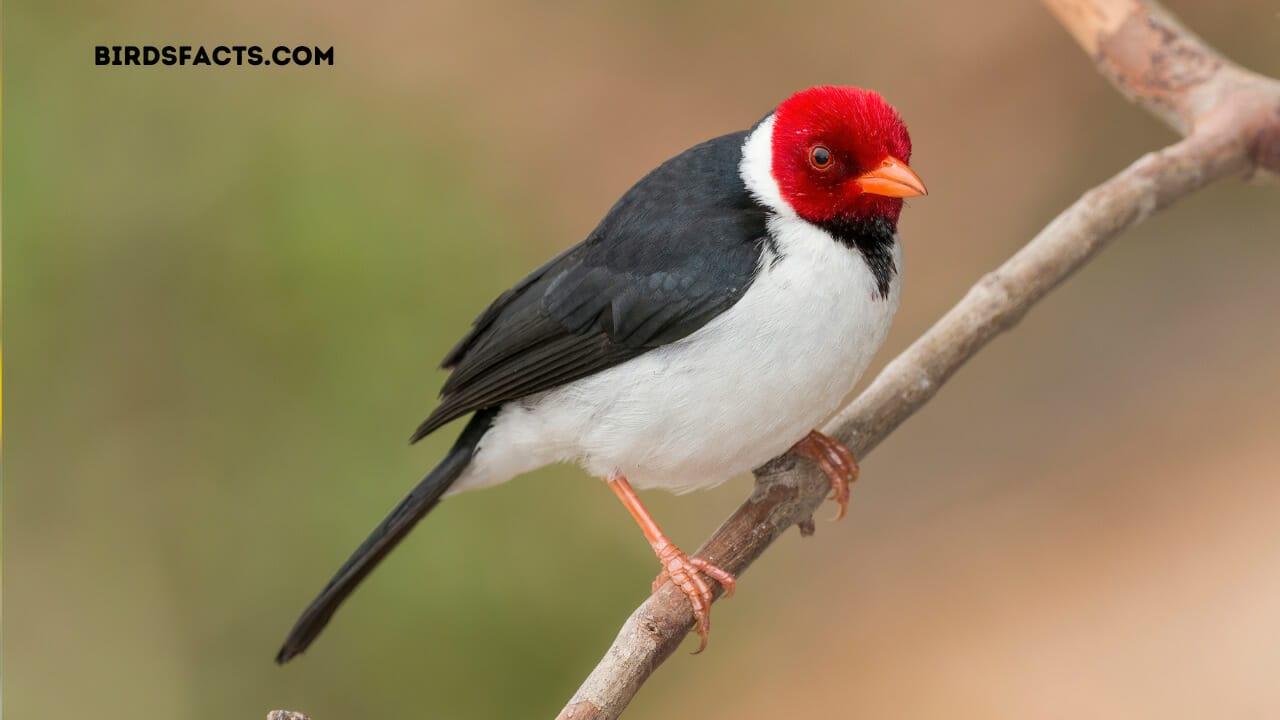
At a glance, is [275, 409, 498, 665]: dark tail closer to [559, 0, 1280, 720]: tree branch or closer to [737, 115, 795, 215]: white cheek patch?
[559, 0, 1280, 720]: tree branch

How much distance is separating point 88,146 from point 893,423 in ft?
10.6

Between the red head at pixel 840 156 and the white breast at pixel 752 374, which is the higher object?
the red head at pixel 840 156

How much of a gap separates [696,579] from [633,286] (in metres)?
0.73

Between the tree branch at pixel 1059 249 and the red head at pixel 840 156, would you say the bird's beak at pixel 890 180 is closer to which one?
the red head at pixel 840 156

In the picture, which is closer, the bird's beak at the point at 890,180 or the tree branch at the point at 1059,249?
the tree branch at the point at 1059,249

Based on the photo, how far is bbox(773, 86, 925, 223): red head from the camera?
121 inches

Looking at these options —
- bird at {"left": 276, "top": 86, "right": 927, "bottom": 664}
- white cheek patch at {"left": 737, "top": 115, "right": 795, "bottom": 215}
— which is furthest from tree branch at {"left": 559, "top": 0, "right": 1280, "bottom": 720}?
white cheek patch at {"left": 737, "top": 115, "right": 795, "bottom": 215}

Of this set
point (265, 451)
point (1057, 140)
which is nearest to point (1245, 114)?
point (1057, 140)

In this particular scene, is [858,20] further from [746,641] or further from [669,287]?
[669,287]

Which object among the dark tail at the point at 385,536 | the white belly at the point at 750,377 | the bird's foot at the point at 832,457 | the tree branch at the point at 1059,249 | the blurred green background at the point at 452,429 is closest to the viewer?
the tree branch at the point at 1059,249

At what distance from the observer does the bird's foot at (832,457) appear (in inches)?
142

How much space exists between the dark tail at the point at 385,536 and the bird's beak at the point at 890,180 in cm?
114

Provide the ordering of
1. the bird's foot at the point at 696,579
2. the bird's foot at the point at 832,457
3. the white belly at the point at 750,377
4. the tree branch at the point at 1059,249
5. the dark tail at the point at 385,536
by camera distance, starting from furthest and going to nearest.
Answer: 1. the bird's foot at the point at 832,457
2. the dark tail at the point at 385,536
3. the bird's foot at the point at 696,579
4. the white belly at the point at 750,377
5. the tree branch at the point at 1059,249

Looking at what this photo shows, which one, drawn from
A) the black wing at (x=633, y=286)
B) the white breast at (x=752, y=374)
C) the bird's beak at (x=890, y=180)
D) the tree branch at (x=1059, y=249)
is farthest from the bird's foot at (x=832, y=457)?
the bird's beak at (x=890, y=180)
